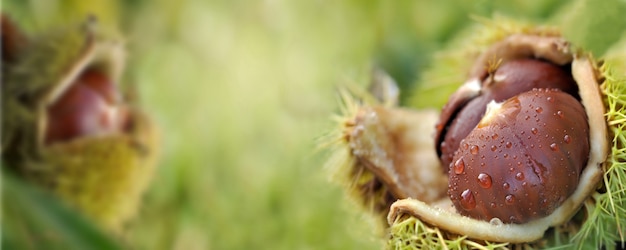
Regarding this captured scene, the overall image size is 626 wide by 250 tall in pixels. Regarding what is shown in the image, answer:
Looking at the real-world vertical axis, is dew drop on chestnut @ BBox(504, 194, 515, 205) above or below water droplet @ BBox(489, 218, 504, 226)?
above

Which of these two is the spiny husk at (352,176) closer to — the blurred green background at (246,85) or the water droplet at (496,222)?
the water droplet at (496,222)

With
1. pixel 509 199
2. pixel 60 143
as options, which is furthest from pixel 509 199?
pixel 60 143

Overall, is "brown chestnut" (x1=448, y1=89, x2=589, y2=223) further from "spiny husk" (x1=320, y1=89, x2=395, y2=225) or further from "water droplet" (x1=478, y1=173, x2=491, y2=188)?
"spiny husk" (x1=320, y1=89, x2=395, y2=225)

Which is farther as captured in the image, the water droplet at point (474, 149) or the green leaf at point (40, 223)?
the green leaf at point (40, 223)

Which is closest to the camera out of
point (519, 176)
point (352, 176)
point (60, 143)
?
point (519, 176)

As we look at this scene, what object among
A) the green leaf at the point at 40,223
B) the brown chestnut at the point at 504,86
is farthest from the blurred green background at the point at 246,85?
the brown chestnut at the point at 504,86

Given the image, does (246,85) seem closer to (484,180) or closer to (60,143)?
(60,143)

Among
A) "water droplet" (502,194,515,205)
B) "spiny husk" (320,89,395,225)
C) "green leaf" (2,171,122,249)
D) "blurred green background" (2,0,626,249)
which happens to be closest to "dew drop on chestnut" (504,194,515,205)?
"water droplet" (502,194,515,205)
